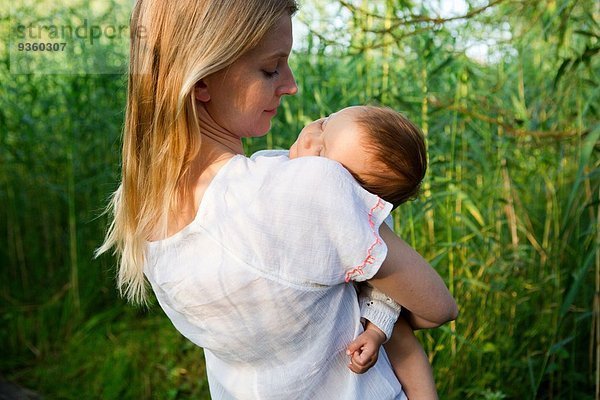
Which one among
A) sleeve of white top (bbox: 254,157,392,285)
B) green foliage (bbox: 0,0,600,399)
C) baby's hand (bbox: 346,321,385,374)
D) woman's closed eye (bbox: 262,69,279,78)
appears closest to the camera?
sleeve of white top (bbox: 254,157,392,285)

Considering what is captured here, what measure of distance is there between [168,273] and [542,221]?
8.61ft

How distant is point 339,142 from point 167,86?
34 cm

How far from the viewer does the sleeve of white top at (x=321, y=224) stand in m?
1.42

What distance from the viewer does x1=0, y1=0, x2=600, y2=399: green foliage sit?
10.2ft

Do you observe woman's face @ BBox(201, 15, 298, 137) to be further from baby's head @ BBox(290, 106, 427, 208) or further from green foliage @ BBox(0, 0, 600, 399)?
green foliage @ BBox(0, 0, 600, 399)

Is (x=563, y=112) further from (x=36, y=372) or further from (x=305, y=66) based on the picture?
(x=36, y=372)

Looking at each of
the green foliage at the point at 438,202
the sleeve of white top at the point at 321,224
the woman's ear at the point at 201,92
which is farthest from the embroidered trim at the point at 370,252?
the green foliage at the point at 438,202

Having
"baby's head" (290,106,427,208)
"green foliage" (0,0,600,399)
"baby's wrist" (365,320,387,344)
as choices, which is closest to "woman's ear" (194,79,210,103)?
"baby's head" (290,106,427,208)

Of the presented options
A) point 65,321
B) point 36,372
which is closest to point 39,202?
point 65,321

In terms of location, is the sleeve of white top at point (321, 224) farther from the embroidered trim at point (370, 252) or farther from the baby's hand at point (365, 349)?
the baby's hand at point (365, 349)

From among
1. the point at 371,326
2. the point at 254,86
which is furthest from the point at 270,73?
the point at 371,326

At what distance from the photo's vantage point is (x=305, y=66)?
4.26 m

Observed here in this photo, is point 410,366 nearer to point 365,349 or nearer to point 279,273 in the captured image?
point 365,349

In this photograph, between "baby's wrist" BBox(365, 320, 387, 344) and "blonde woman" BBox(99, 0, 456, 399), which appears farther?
"baby's wrist" BBox(365, 320, 387, 344)
